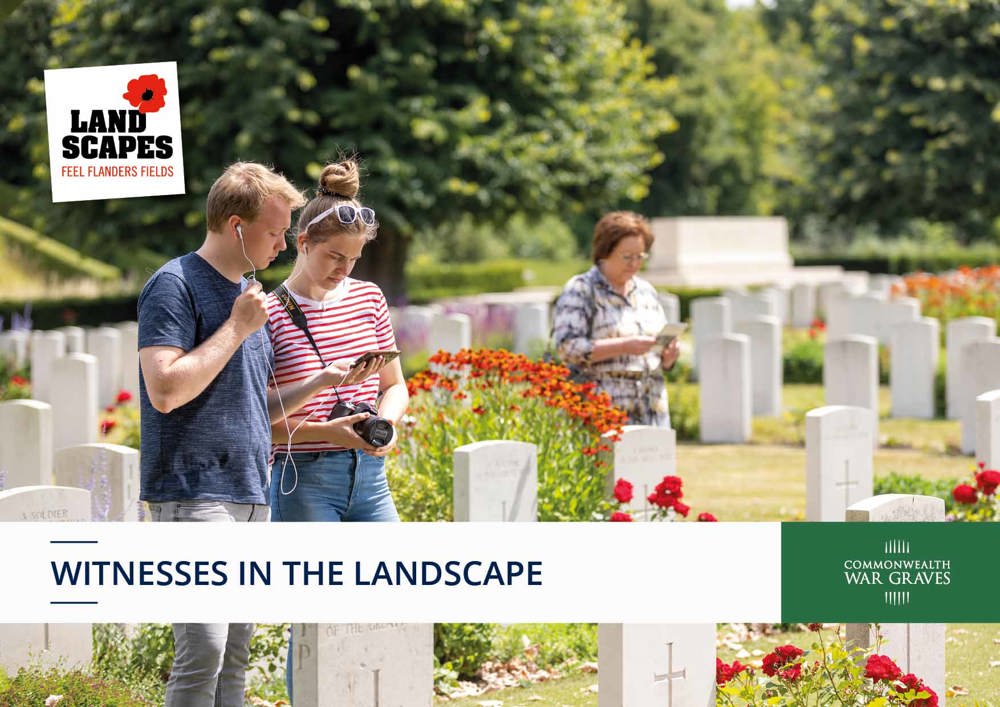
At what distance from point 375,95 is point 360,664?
1454cm

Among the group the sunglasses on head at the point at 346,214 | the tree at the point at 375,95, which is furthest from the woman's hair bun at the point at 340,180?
the tree at the point at 375,95

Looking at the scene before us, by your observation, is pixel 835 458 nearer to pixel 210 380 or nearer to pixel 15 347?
pixel 210 380

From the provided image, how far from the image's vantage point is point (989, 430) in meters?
7.32

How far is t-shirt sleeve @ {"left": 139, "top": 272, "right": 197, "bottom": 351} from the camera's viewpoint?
12.9 feet

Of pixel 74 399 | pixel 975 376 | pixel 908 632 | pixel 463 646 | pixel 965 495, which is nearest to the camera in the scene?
pixel 908 632

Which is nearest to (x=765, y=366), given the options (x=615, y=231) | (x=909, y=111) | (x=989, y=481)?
(x=615, y=231)

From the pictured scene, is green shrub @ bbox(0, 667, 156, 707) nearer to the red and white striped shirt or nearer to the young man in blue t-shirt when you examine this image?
the young man in blue t-shirt

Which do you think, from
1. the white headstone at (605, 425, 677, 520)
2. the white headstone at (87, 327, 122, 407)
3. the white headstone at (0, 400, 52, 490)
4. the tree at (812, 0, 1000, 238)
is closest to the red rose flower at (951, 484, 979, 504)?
the white headstone at (605, 425, 677, 520)

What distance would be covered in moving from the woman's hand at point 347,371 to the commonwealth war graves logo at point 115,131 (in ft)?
3.28

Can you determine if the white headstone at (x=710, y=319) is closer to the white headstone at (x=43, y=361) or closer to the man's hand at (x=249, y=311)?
the white headstone at (x=43, y=361)

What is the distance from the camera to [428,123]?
1783 cm

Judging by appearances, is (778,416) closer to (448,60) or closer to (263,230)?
(448,60)

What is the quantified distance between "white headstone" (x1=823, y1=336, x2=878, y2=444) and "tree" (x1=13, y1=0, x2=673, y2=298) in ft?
23.2

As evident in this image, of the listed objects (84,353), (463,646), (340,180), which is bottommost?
(463,646)
